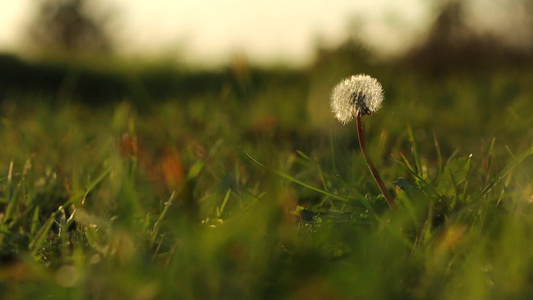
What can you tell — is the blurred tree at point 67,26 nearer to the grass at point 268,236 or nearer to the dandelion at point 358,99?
the grass at point 268,236

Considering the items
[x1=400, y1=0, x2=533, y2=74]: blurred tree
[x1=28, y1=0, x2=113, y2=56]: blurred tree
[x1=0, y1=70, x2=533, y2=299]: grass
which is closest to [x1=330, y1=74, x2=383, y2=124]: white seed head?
[x1=0, y1=70, x2=533, y2=299]: grass

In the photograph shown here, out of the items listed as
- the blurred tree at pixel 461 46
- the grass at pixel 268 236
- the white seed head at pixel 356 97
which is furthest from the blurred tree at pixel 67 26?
the white seed head at pixel 356 97

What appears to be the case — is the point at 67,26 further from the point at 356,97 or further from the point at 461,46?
the point at 356,97

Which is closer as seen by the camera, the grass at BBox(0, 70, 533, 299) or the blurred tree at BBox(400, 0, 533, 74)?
the grass at BBox(0, 70, 533, 299)

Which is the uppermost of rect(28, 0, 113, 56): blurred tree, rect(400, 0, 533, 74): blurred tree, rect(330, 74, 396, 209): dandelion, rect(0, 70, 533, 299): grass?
rect(330, 74, 396, 209): dandelion

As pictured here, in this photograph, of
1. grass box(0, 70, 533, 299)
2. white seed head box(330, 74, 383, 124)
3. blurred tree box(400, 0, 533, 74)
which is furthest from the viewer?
blurred tree box(400, 0, 533, 74)

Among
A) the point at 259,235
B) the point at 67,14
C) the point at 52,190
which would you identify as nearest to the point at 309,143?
the point at 52,190

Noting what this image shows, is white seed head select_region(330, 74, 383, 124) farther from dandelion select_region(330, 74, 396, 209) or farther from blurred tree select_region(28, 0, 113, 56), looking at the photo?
blurred tree select_region(28, 0, 113, 56)

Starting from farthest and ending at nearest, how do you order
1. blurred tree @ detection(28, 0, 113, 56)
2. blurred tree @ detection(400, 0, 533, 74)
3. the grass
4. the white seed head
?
blurred tree @ detection(28, 0, 113, 56) < blurred tree @ detection(400, 0, 533, 74) < the white seed head < the grass

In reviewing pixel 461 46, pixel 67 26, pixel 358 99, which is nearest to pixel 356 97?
pixel 358 99
